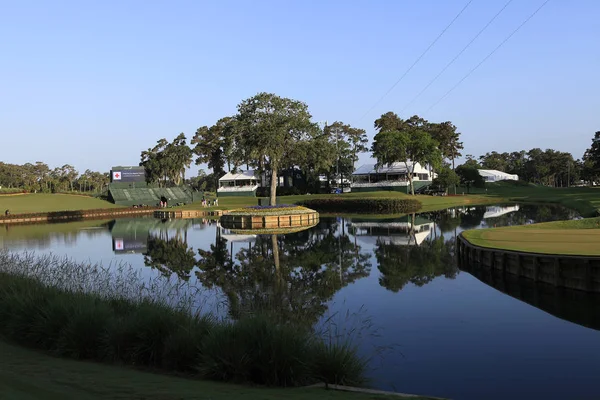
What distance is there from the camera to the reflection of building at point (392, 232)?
109ft

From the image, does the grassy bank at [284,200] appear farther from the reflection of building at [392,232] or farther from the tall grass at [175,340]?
the tall grass at [175,340]

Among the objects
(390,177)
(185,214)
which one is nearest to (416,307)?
(185,214)

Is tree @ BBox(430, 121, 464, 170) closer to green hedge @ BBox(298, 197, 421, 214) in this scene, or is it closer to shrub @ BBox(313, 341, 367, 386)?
green hedge @ BBox(298, 197, 421, 214)

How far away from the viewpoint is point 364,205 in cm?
6506

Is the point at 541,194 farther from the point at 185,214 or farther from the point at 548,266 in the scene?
the point at 548,266

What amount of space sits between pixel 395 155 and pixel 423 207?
12839mm

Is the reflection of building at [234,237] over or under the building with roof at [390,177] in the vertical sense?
under

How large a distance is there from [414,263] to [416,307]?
336 inches

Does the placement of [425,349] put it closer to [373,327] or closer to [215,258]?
[373,327]

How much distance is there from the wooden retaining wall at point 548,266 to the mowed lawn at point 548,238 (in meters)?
0.67

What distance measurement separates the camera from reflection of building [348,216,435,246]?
3312 centimetres

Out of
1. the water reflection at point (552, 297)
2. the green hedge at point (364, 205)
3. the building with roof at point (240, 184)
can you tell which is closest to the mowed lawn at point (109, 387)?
the water reflection at point (552, 297)

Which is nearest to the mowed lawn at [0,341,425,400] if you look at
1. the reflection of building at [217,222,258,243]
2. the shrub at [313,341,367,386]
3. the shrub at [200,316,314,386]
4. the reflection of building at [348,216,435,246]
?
the shrub at [200,316,314,386]

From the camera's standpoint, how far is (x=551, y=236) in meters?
24.0
